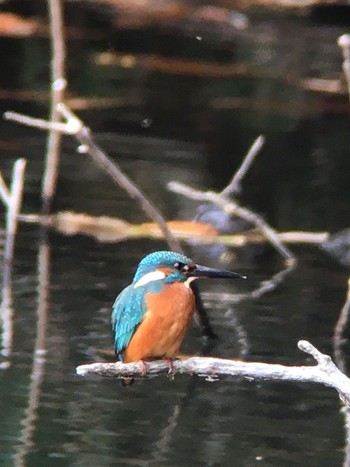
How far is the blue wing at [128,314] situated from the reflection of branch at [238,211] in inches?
88.1

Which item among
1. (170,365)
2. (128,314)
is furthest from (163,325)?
(170,365)

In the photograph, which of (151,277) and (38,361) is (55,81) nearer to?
(38,361)

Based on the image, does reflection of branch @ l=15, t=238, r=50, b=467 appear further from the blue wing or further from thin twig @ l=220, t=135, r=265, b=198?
thin twig @ l=220, t=135, r=265, b=198

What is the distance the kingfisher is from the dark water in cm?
69

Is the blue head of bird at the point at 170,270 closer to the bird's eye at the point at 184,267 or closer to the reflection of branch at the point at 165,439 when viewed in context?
the bird's eye at the point at 184,267

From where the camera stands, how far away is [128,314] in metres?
4.18

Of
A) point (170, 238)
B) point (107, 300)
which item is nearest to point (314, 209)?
point (107, 300)

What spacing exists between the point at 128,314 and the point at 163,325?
0.16 metres

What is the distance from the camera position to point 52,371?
5543mm

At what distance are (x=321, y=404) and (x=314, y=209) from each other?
401 cm

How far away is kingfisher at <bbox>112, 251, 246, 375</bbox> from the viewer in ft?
13.3

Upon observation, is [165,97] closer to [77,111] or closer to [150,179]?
[77,111]

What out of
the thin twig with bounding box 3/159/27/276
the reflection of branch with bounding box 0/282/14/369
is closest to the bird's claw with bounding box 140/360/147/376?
the reflection of branch with bounding box 0/282/14/369

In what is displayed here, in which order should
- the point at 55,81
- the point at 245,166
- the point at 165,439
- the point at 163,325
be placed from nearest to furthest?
the point at 163,325
the point at 165,439
the point at 245,166
the point at 55,81
